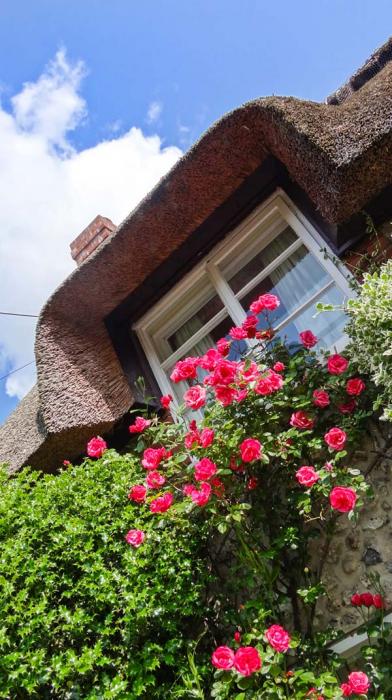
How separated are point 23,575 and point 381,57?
5276 mm

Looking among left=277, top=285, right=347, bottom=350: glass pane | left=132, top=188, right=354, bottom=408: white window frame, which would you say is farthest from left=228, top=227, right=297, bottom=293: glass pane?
left=277, top=285, right=347, bottom=350: glass pane

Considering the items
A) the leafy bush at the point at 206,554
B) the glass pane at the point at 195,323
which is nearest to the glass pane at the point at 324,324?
the leafy bush at the point at 206,554

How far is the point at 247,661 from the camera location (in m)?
1.86

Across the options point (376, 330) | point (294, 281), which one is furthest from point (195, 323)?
Answer: point (376, 330)

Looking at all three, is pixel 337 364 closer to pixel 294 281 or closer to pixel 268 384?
pixel 268 384

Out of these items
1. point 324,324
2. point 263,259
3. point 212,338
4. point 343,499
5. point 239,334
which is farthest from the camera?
point 212,338

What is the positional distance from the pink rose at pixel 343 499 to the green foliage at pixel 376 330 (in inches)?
15.2

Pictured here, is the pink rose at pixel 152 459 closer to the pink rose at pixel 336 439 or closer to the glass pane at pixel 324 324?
the pink rose at pixel 336 439

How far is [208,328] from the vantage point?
3.85 metres

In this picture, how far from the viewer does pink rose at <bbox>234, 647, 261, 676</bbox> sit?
1852 millimetres

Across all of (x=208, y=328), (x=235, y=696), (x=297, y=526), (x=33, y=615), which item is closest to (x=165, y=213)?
(x=208, y=328)

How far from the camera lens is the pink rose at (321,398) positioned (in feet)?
8.10

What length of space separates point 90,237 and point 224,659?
14.5ft

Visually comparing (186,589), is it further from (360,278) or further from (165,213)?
(165,213)
